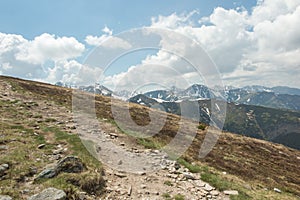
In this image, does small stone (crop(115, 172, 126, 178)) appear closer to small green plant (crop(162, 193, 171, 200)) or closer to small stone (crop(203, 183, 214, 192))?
small green plant (crop(162, 193, 171, 200))

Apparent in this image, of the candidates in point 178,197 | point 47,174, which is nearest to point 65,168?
point 47,174

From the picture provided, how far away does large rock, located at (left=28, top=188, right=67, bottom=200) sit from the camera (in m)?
9.93

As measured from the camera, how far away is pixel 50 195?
10078 mm

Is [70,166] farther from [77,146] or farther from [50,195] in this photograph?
[77,146]

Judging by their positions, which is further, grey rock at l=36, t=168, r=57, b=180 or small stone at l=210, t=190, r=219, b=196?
small stone at l=210, t=190, r=219, b=196

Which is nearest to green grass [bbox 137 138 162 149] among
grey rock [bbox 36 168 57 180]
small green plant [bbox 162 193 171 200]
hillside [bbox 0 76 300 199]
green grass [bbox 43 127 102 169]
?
hillside [bbox 0 76 300 199]

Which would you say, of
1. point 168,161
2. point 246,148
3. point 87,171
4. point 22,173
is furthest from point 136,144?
point 246,148

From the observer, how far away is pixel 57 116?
29.2 m

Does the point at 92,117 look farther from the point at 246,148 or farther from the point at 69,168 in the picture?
the point at 246,148

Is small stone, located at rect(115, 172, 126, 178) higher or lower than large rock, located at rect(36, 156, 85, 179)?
lower

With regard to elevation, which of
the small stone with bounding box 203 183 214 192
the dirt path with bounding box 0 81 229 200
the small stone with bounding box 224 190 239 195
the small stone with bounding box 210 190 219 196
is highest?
the dirt path with bounding box 0 81 229 200

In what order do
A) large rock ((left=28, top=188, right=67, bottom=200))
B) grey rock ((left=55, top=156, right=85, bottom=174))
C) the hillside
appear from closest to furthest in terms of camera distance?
1. large rock ((left=28, top=188, right=67, bottom=200))
2. the hillside
3. grey rock ((left=55, top=156, right=85, bottom=174))

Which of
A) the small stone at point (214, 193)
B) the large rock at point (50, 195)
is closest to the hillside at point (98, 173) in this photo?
the small stone at point (214, 193)

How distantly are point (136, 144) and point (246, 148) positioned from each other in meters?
22.1
